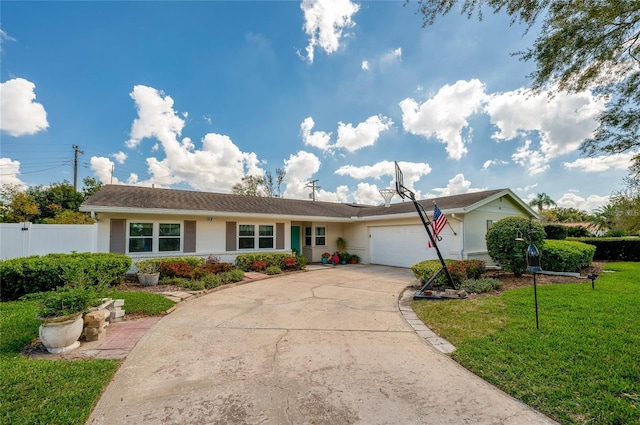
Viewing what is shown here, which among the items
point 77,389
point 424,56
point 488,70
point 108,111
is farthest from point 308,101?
point 77,389

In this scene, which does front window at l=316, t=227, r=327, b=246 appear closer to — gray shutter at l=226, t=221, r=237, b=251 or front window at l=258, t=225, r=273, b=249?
front window at l=258, t=225, r=273, b=249

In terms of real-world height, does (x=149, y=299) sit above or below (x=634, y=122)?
below

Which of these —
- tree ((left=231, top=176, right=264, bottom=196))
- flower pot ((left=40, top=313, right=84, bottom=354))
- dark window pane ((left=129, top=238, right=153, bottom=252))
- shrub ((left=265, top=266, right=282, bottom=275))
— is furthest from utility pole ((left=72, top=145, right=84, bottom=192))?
flower pot ((left=40, top=313, right=84, bottom=354))

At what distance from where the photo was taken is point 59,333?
4016 mm

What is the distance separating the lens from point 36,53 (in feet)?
26.7

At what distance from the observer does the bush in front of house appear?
482 inches

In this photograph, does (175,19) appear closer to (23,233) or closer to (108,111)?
(108,111)

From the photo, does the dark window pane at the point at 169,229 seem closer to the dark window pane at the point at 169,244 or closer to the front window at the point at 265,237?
the dark window pane at the point at 169,244

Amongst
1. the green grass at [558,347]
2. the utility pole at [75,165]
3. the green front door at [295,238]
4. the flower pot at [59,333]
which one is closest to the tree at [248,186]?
the utility pole at [75,165]

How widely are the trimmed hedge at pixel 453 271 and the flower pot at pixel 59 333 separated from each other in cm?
826

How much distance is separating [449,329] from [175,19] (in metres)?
11.4

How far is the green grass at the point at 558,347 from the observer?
278cm

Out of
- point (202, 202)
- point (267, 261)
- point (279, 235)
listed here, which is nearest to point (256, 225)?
point (279, 235)

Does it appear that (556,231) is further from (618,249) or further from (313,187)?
(313,187)
